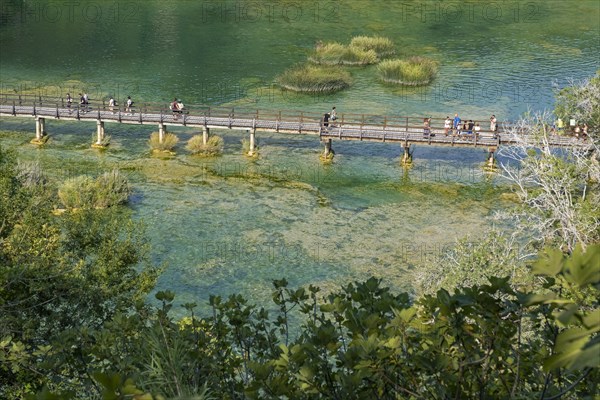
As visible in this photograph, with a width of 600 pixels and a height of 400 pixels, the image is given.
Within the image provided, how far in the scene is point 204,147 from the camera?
42594mm

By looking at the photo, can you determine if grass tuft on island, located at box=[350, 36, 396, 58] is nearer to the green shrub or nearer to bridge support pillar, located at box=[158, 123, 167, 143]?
bridge support pillar, located at box=[158, 123, 167, 143]

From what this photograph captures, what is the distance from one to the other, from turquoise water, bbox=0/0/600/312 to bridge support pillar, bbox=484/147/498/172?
0.70 metres

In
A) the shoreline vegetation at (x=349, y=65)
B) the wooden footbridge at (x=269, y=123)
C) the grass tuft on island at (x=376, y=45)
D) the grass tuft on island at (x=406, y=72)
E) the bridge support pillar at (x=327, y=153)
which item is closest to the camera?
the wooden footbridge at (x=269, y=123)

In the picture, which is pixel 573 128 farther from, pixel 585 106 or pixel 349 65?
pixel 349 65

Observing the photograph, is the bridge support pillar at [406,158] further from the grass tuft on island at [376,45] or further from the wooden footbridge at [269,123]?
the grass tuft on island at [376,45]

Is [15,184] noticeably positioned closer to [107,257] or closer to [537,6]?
[107,257]

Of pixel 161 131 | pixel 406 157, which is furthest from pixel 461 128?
pixel 161 131

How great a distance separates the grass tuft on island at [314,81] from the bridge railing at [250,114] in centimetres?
593

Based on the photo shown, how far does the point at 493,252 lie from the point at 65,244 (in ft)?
39.6

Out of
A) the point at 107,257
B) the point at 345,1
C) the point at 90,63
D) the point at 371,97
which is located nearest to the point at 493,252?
the point at 107,257

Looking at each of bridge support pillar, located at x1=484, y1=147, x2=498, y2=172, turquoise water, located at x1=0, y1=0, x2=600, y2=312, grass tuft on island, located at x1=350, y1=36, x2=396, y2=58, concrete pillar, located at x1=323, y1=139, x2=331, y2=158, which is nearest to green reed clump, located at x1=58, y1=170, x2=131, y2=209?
turquoise water, located at x1=0, y1=0, x2=600, y2=312

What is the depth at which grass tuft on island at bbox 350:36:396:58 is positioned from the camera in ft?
205

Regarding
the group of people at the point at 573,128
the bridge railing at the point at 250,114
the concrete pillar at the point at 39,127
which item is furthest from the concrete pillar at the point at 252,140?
the group of people at the point at 573,128

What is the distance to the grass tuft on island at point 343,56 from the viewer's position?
197 ft
